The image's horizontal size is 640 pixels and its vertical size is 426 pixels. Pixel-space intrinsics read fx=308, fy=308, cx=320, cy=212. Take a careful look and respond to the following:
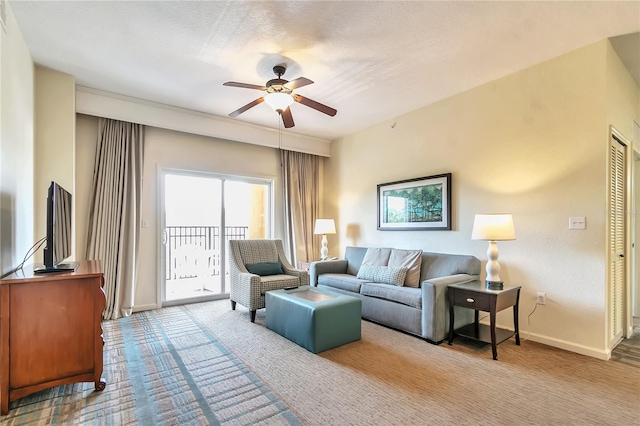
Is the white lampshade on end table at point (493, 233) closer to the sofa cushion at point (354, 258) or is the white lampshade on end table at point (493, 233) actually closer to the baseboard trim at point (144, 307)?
the sofa cushion at point (354, 258)

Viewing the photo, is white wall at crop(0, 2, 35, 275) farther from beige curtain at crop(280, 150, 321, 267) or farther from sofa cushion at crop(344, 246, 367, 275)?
sofa cushion at crop(344, 246, 367, 275)

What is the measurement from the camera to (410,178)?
170 inches

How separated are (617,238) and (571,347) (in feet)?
3.65

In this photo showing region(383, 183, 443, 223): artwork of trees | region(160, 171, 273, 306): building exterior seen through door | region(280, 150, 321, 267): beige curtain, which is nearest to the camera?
region(383, 183, 443, 223): artwork of trees

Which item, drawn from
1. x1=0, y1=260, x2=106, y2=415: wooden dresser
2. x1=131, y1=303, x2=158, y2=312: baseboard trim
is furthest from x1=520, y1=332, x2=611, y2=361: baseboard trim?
x1=131, y1=303, x2=158, y2=312: baseboard trim

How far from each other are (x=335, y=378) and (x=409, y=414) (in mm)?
609

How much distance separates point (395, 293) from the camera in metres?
3.36

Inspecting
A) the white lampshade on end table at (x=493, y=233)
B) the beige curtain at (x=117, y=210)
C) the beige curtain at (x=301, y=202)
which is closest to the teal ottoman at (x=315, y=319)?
the white lampshade on end table at (x=493, y=233)

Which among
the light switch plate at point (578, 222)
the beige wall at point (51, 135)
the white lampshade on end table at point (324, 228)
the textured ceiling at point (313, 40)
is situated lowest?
the white lampshade on end table at point (324, 228)

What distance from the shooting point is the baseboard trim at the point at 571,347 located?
8.59 feet

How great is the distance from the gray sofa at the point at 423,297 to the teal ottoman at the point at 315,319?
20.5 inches

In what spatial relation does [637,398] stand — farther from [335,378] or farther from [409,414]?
[335,378]

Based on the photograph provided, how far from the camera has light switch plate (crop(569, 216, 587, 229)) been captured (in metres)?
2.75

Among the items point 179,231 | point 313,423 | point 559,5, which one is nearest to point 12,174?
point 179,231
